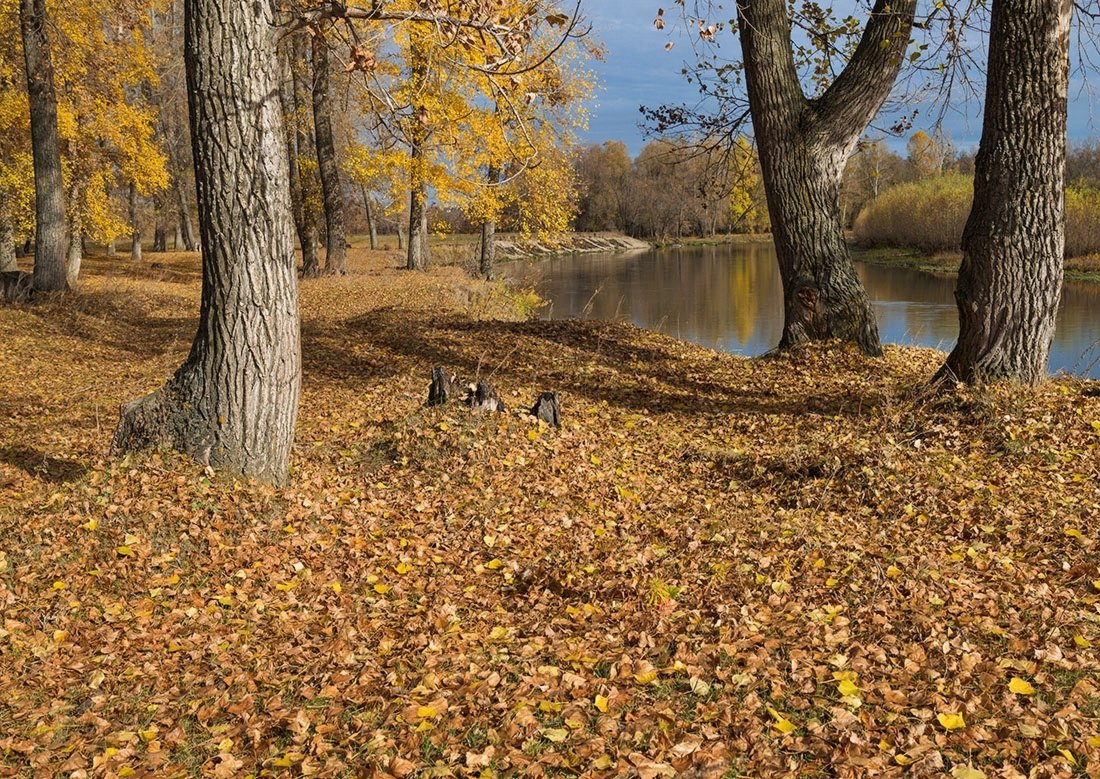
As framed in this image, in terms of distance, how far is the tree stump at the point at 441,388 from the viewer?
7.00 meters

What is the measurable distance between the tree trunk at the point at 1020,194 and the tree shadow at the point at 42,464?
7.59 metres

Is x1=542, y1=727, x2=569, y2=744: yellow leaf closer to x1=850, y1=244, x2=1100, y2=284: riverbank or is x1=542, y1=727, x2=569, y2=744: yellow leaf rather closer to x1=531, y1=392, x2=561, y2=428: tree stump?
x1=531, y1=392, x2=561, y2=428: tree stump

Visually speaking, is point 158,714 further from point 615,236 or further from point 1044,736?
point 615,236

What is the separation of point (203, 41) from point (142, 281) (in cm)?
1615

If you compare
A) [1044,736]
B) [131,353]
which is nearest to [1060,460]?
[1044,736]

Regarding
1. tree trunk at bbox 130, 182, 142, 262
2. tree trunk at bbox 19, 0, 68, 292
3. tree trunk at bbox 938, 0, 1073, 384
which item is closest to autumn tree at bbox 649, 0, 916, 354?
tree trunk at bbox 938, 0, 1073, 384

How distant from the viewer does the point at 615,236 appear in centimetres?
6406

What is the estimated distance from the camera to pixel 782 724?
10.3ft

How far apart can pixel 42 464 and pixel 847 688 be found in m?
6.22

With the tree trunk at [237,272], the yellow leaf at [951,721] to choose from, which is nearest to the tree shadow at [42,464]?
the tree trunk at [237,272]

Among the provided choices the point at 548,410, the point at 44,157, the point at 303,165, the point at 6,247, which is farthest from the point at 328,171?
the point at 548,410

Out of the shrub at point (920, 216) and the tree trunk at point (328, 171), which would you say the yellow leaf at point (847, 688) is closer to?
the tree trunk at point (328, 171)

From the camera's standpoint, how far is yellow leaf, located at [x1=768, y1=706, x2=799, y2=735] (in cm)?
311

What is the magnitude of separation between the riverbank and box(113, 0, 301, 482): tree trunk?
2779 cm
